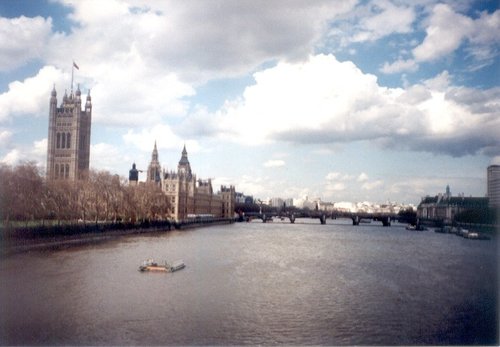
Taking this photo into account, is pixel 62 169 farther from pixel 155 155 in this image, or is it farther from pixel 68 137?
pixel 155 155

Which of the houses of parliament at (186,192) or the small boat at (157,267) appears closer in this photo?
the small boat at (157,267)

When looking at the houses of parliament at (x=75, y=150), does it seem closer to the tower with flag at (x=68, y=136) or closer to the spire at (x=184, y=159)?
the tower with flag at (x=68, y=136)

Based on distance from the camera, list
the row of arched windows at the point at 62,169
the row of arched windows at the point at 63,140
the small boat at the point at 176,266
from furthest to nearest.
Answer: the row of arched windows at the point at 63,140 < the row of arched windows at the point at 62,169 < the small boat at the point at 176,266

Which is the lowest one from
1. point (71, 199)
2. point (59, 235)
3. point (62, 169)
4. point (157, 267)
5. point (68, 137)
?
point (157, 267)

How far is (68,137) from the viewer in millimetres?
119562

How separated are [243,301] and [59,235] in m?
30.1

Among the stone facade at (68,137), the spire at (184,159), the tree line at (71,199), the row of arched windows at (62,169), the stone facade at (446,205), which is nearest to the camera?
the tree line at (71,199)

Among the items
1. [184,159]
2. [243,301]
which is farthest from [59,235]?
[184,159]

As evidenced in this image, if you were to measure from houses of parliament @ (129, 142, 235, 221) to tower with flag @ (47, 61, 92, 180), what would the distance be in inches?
553

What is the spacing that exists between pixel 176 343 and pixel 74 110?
365 ft

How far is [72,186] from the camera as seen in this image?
64250mm

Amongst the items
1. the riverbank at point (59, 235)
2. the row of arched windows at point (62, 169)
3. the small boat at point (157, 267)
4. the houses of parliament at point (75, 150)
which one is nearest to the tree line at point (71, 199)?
the riverbank at point (59, 235)

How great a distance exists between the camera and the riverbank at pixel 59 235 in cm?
4016

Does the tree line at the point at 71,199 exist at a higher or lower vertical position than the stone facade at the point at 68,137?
lower
